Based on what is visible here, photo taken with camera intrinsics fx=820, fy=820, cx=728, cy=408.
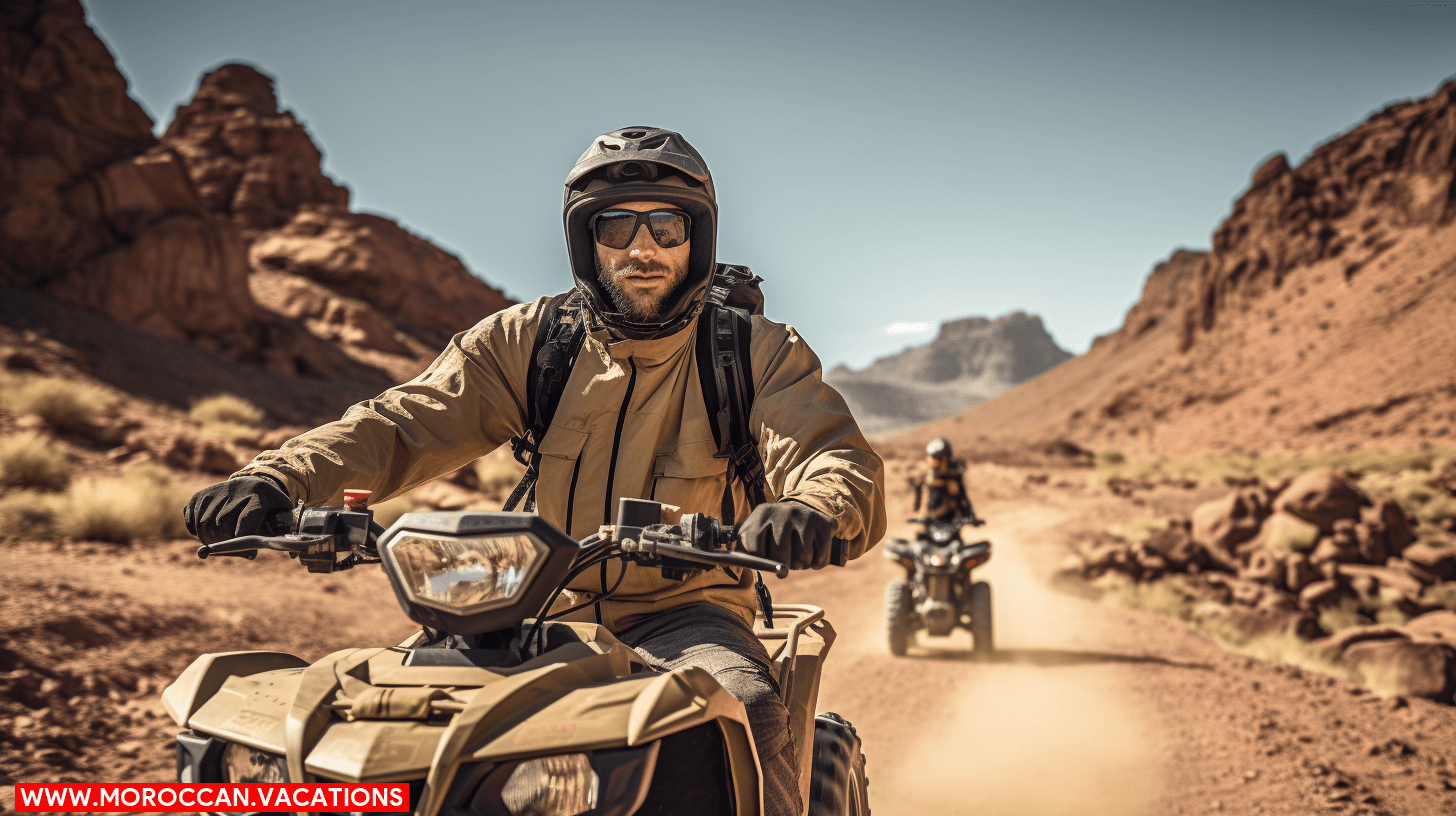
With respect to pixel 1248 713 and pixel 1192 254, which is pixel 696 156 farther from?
pixel 1192 254

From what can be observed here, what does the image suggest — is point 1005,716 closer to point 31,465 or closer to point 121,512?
point 121,512

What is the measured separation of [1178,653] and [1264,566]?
3.35 metres

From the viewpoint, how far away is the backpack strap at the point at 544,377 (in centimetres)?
265

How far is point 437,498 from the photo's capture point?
14320 millimetres

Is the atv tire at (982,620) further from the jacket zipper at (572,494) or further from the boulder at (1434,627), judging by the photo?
the jacket zipper at (572,494)

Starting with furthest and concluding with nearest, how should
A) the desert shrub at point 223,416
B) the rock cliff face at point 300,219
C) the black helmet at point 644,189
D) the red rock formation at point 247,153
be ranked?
the red rock formation at point 247,153 → the rock cliff face at point 300,219 → the desert shrub at point 223,416 → the black helmet at point 644,189

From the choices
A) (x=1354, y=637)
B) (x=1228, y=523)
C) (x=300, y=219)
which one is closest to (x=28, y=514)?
(x=1354, y=637)

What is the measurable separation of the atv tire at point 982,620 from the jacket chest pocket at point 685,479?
246 inches

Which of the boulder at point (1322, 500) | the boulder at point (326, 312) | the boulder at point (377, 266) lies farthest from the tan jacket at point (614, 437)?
the boulder at point (377, 266)

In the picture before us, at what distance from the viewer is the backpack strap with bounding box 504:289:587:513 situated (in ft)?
8.69

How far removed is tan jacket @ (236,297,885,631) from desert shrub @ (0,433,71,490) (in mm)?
10743

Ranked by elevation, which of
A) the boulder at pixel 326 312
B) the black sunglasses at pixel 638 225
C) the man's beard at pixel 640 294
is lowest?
the man's beard at pixel 640 294

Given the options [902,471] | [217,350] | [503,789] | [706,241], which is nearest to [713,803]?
[503,789]

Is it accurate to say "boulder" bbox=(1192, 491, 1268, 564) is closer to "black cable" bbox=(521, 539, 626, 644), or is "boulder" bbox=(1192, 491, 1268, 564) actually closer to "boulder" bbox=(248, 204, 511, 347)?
"black cable" bbox=(521, 539, 626, 644)
